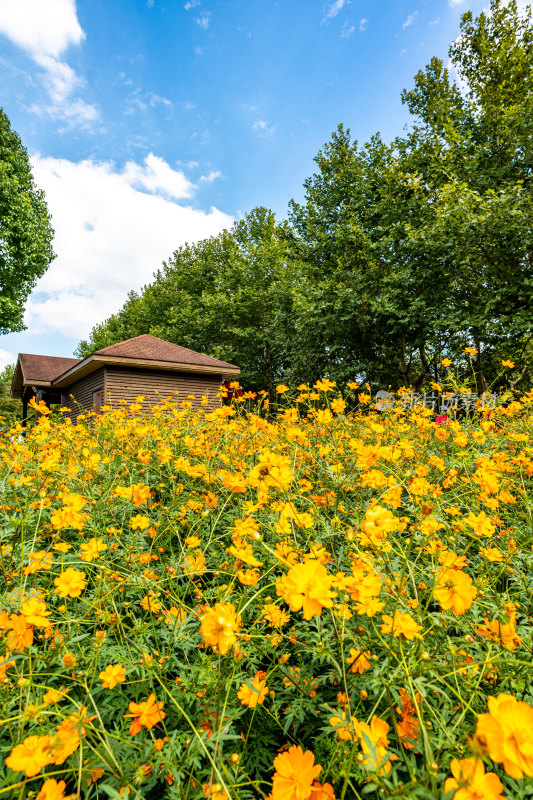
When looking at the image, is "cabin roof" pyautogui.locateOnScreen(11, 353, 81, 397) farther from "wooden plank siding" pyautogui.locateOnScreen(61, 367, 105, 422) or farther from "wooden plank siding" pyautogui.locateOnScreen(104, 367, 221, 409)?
"wooden plank siding" pyautogui.locateOnScreen(104, 367, 221, 409)

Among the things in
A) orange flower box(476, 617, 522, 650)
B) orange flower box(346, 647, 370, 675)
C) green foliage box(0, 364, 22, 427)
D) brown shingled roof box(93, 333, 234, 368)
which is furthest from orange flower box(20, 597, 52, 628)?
brown shingled roof box(93, 333, 234, 368)

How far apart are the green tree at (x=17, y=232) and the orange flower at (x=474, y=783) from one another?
17478mm

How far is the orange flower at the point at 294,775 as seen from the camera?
2.12 feet

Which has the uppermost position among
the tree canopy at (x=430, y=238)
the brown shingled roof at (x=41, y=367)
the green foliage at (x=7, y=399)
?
the tree canopy at (x=430, y=238)

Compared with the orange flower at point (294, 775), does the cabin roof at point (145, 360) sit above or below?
above

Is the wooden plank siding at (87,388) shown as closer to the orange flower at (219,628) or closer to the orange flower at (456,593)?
the orange flower at (219,628)

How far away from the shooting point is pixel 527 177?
1063 centimetres

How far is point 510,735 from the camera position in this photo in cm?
49

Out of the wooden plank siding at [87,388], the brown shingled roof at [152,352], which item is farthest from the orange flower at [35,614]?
the wooden plank siding at [87,388]

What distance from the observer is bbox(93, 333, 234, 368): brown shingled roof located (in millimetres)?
11516

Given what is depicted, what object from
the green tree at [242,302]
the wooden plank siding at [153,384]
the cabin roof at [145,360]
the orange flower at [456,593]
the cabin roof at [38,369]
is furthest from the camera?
the green tree at [242,302]

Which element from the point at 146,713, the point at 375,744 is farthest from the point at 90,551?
the point at 375,744

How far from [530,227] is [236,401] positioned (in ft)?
30.6

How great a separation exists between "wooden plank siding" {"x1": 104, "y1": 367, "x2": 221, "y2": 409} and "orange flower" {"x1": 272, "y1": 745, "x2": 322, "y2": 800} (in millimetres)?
10388
